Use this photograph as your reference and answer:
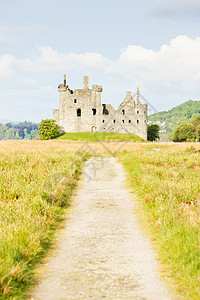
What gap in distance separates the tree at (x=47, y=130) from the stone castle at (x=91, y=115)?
5.75m

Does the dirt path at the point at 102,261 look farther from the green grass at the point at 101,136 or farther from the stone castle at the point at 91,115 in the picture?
the stone castle at the point at 91,115

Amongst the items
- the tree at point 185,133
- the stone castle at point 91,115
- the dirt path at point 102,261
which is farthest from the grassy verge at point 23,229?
the tree at point 185,133

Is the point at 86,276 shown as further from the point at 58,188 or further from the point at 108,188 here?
the point at 108,188

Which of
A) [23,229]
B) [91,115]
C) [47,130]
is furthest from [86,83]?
[23,229]

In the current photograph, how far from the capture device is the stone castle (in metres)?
81.3

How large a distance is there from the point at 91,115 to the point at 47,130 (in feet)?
42.5

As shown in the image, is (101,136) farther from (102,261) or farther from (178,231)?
(102,261)

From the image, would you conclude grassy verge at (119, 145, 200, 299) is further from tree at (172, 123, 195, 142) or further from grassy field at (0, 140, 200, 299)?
tree at (172, 123, 195, 142)

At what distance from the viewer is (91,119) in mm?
81250

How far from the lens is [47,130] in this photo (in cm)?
7462

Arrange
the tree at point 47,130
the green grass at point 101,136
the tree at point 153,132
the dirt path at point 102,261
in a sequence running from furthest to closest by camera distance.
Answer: the tree at point 153,132 → the tree at point 47,130 → the green grass at point 101,136 → the dirt path at point 102,261

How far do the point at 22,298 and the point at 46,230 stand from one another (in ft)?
7.92

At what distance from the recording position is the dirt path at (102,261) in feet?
12.8

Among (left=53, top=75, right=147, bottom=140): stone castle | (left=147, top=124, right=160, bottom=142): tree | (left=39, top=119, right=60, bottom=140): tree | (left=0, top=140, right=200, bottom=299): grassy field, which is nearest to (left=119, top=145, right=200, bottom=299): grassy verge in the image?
(left=0, top=140, right=200, bottom=299): grassy field
